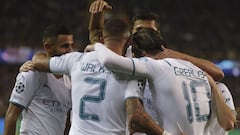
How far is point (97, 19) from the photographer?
397 centimetres

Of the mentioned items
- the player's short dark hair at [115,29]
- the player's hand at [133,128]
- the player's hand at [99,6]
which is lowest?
the player's hand at [133,128]

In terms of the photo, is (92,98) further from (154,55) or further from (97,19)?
(97,19)

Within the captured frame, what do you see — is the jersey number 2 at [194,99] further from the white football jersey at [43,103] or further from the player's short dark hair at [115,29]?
the white football jersey at [43,103]

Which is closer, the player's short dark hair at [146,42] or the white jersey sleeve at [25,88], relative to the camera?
the player's short dark hair at [146,42]

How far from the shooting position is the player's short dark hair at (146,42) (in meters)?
3.43

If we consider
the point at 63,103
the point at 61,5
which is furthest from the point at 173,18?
the point at 63,103

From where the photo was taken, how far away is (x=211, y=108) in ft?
11.6

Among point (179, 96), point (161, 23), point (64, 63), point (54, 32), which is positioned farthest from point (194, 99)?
point (161, 23)

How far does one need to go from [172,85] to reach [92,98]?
0.48m

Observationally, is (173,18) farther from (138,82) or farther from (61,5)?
(138,82)

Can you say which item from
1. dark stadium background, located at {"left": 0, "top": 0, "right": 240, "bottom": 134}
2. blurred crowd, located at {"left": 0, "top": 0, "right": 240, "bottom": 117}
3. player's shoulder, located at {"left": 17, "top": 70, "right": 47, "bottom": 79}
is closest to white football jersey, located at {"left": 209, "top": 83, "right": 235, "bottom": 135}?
player's shoulder, located at {"left": 17, "top": 70, "right": 47, "bottom": 79}

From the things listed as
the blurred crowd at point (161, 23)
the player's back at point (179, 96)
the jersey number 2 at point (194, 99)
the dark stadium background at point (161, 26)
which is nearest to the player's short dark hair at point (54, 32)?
the player's back at point (179, 96)

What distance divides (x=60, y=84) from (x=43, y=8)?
58.5 ft

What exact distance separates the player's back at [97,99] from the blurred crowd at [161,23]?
50.6ft
